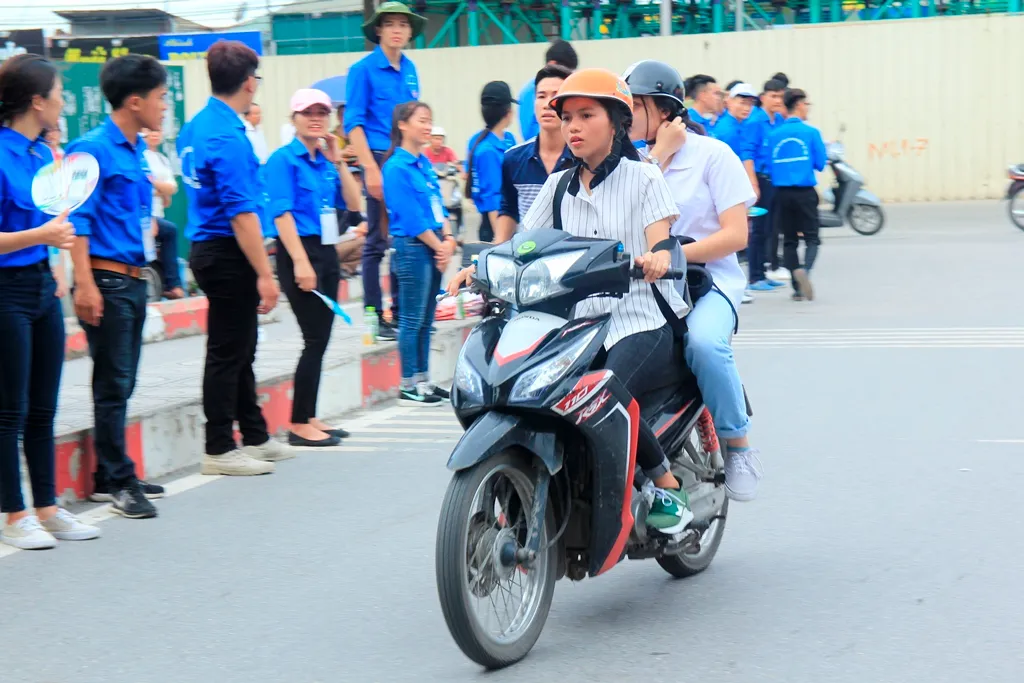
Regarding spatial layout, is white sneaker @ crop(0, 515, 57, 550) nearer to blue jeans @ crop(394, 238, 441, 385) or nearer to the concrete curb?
the concrete curb

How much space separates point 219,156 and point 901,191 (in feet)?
67.7

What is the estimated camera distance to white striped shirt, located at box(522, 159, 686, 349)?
14.4ft

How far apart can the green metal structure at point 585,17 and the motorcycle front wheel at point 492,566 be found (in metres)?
24.4

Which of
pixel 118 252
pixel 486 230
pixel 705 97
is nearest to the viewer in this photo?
pixel 118 252

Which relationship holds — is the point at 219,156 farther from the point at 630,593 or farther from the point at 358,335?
the point at 358,335

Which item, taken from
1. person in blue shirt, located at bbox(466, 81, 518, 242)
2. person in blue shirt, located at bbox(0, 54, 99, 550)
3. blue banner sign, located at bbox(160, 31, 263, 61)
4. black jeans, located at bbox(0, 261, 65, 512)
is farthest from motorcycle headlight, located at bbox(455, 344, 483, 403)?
blue banner sign, located at bbox(160, 31, 263, 61)

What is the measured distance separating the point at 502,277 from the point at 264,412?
4302 mm

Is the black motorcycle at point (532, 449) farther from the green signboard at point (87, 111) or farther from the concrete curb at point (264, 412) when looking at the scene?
the green signboard at point (87, 111)

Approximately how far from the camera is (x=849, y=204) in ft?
63.3

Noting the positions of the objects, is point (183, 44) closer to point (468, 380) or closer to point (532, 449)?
point (468, 380)

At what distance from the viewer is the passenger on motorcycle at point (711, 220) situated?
15.4ft

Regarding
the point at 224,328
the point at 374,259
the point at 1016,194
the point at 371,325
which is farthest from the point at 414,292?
the point at 1016,194

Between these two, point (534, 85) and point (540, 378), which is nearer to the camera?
point (540, 378)

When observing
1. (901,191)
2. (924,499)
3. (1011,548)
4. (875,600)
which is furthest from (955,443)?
(901,191)
